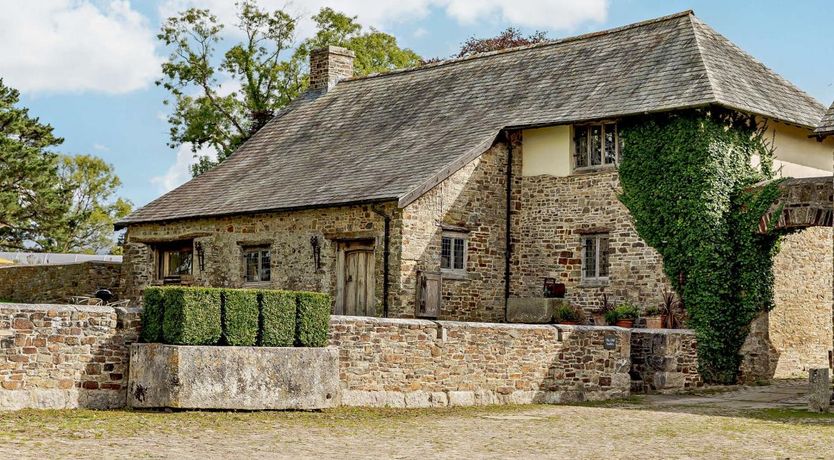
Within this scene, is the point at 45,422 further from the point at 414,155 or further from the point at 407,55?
the point at 407,55

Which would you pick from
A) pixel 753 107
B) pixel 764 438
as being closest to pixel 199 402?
pixel 764 438

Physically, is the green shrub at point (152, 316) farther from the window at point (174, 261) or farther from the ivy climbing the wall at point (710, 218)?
the window at point (174, 261)

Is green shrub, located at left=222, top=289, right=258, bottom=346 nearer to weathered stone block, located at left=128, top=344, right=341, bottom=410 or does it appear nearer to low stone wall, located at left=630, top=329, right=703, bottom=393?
weathered stone block, located at left=128, top=344, right=341, bottom=410

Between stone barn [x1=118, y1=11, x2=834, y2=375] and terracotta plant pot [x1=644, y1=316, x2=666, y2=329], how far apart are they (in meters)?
0.38

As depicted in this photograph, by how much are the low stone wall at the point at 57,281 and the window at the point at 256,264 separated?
6189mm

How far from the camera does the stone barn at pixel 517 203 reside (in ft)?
81.4

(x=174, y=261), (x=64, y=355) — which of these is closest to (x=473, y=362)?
(x=64, y=355)

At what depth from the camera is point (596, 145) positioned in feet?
84.6

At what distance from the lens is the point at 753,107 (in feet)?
79.4

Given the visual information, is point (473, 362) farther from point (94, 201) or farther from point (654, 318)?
point (94, 201)

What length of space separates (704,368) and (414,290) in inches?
235

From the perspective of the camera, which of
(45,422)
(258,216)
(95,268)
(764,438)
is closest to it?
(45,422)

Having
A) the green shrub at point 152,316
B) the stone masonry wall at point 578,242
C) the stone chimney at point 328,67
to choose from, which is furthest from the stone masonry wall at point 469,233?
the stone chimney at point 328,67

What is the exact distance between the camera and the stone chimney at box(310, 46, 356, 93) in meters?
35.2
